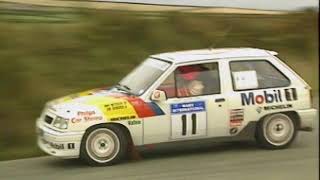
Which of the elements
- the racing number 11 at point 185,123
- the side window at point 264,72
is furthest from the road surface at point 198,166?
the side window at point 264,72

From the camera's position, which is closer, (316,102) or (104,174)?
(104,174)

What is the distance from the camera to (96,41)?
52.6ft

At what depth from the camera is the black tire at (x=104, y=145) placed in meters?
9.79

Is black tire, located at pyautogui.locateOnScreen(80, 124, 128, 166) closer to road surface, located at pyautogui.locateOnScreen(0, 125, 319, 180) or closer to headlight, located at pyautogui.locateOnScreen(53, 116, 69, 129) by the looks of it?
road surface, located at pyautogui.locateOnScreen(0, 125, 319, 180)

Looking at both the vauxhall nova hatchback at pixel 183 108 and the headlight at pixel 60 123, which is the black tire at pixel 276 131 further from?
the headlight at pixel 60 123

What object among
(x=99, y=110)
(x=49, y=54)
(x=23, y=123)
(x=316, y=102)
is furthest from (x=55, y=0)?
(x=99, y=110)

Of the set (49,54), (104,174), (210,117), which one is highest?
(49,54)

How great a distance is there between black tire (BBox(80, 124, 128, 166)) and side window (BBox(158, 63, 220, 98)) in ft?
2.94

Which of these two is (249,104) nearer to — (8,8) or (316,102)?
(316,102)

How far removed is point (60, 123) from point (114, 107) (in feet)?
2.43

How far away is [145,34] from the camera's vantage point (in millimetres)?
16875

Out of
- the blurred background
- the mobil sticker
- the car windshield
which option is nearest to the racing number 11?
the car windshield

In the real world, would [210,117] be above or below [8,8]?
below

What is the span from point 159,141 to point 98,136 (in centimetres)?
84
